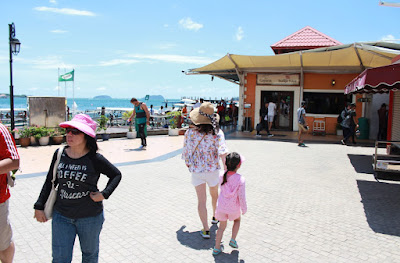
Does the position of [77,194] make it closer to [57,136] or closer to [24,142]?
[24,142]

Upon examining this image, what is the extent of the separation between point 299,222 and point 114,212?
270 centimetres

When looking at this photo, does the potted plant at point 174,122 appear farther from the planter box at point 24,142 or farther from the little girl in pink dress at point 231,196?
the little girl in pink dress at point 231,196

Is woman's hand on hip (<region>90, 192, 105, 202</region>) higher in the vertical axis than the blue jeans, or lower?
higher

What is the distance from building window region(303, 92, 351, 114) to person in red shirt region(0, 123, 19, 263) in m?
16.4

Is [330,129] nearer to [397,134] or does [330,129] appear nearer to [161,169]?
[397,134]

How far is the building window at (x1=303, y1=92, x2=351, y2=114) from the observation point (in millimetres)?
17062

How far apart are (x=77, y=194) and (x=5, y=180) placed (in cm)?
69

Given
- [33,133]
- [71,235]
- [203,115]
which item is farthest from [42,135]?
[71,235]

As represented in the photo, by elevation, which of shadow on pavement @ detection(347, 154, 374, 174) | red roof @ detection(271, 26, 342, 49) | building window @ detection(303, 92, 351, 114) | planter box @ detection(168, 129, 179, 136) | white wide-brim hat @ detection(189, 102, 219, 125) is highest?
red roof @ detection(271, 26, 342, 49)

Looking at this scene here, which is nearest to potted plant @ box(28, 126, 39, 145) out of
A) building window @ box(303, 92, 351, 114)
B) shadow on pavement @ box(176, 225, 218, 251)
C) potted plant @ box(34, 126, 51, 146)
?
potted plant @ box(34, 126, 51, 146)

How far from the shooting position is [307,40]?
851 inches

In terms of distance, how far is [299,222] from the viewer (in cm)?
481

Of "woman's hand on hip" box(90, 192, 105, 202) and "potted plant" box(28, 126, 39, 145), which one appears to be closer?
"woman's hand on hip" box(90, 192, 105, 202)

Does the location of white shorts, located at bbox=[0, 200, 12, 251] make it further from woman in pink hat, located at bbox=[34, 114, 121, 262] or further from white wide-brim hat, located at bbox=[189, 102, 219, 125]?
white wide-brim hat, located at bbox=[189, 102, 219, 125]
